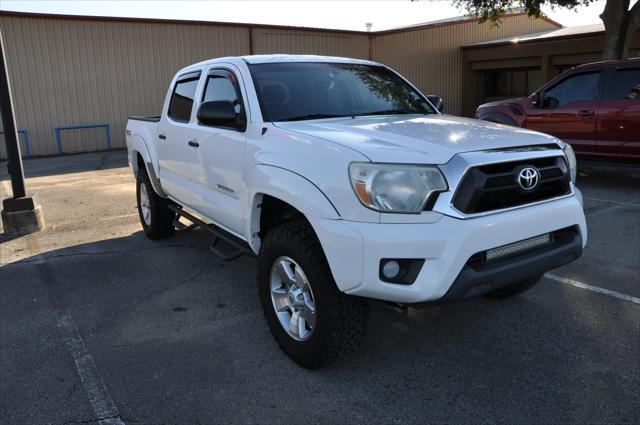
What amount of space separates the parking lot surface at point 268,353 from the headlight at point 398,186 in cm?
111

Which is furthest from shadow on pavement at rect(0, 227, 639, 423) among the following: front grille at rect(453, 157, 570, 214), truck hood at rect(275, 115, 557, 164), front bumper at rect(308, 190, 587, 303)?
truck hood at rect(275, 115, 557, 164)

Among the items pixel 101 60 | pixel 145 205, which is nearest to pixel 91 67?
pixel 101 60

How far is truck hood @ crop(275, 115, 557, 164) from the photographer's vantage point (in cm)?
285

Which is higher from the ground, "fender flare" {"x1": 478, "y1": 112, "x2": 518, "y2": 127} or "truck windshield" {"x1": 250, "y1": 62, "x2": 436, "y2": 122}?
"truck windshield" {"x1": 250, "y1": 62, "x2": 436, "y2": 122}

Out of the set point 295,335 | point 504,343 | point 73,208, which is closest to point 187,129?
point 295,335

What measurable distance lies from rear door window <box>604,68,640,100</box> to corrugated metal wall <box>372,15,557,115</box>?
14661 millimetres

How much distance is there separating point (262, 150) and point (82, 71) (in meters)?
15.7

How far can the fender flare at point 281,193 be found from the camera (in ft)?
9.68

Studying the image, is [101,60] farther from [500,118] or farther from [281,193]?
[281,193]

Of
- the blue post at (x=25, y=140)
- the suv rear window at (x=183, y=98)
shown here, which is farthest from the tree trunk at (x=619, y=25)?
the blue post at (x=25, y=140)

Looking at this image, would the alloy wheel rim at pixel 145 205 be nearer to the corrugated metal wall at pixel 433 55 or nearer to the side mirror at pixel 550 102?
the side mirror at pixel 550 102

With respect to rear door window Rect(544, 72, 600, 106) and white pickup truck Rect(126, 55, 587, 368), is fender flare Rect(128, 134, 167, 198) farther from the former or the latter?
rear door window Rect(544, 72, 600, 106)

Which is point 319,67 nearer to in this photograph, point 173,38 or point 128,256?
point 128,256

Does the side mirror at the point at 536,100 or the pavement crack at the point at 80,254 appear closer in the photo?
the pavement crack at the point at 80,254
